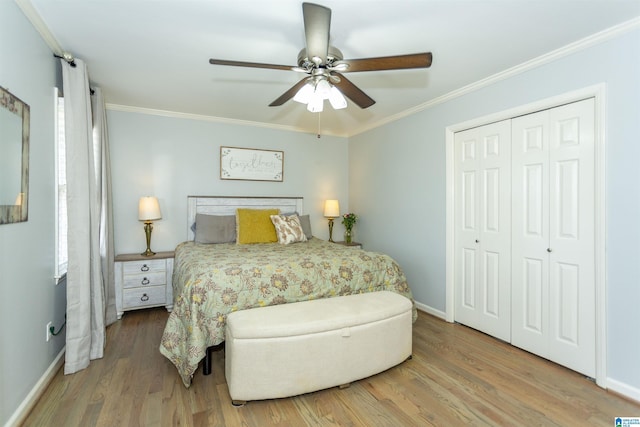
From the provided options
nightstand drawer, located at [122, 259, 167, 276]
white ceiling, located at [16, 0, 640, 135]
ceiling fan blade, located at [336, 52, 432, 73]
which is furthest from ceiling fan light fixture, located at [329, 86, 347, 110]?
nightstand drawer, located at [122, 259, 167, 276]

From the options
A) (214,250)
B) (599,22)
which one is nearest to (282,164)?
(214,250)

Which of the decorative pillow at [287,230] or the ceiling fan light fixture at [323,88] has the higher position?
the ceiling fan light fixture at [323,88]

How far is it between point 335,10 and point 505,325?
2.87m

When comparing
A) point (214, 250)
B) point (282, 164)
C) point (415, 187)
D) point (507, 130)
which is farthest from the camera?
point (282, 164)

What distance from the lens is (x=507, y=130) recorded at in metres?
2.80

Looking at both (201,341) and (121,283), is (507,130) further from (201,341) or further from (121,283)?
(121,283)

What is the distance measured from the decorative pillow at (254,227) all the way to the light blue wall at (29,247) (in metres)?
1.76

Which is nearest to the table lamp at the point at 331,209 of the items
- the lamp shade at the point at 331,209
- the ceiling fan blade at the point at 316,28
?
the lamp shade at the point at 331,209

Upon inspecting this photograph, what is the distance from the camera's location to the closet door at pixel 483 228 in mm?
2855

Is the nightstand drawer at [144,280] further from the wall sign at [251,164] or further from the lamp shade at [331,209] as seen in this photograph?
the lamp shade at [331,209]

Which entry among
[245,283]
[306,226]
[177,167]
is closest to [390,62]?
[245,283]

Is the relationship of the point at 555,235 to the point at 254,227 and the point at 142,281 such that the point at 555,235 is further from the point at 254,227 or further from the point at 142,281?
the point at 142,281

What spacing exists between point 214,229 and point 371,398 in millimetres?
2577

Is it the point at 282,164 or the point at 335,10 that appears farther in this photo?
the point at 282,164
